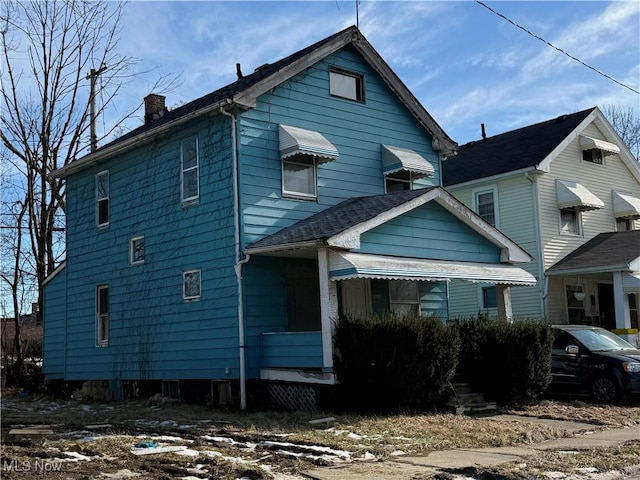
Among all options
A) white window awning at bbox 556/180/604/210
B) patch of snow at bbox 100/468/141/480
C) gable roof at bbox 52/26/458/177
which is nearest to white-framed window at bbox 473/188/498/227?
white window awning at bbox 556/180/604/210

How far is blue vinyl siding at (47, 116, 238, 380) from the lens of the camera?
14.9 metres

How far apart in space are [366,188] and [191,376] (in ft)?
19.0

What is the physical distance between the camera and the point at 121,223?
17.9 m

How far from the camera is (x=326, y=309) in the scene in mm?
12750

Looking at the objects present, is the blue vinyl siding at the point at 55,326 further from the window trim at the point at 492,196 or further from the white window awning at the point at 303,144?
the window trim at the point at 492,196

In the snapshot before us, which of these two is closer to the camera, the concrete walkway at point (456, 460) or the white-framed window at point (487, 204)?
the concrete walkway at point (456, 460)

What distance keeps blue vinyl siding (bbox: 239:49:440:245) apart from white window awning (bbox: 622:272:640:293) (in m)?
7.23

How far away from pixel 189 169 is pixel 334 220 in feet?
12.5

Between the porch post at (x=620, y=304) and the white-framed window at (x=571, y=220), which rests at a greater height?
the white-framed window at (x=571, y=220)

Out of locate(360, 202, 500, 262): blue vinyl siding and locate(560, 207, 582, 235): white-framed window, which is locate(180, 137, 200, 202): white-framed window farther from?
locate(560, 207, 582, 235): white-framed window

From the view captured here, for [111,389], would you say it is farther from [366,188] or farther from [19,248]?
[19,248]

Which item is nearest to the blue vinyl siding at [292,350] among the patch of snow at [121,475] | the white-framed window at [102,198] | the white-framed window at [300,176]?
the white-framed window at [300,176]

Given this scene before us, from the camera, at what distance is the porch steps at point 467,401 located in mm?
13242

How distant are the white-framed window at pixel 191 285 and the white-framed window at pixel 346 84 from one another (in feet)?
16.9
